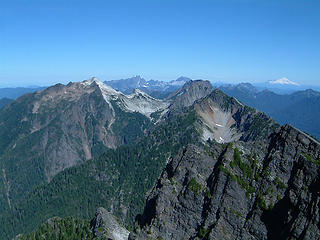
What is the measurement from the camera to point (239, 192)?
67.8 meters

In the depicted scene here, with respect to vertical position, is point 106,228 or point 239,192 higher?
point 239,192

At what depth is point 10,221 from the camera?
194m

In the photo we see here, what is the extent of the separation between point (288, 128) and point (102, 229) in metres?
63.5

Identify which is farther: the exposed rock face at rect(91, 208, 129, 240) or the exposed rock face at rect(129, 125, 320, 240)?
the exposed rock face at rect(91, 208, 129, 240)

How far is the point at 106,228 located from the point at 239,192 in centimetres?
4821

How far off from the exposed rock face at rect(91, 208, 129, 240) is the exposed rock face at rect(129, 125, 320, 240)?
2222cm

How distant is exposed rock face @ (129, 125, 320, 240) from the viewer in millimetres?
60984

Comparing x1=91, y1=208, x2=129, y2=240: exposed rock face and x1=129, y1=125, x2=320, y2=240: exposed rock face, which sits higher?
x1=129, y1=125, x2=320, y2=240: exposed rock face

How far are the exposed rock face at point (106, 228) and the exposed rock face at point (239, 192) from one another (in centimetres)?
2222

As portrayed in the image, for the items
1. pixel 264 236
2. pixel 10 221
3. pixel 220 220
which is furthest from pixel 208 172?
pixel 10 221

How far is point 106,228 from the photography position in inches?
3780

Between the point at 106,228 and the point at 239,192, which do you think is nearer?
the point at 239,192

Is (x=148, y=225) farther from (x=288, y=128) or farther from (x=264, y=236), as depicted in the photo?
(x=288, y=128)

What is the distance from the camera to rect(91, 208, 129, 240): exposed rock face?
308 feet
